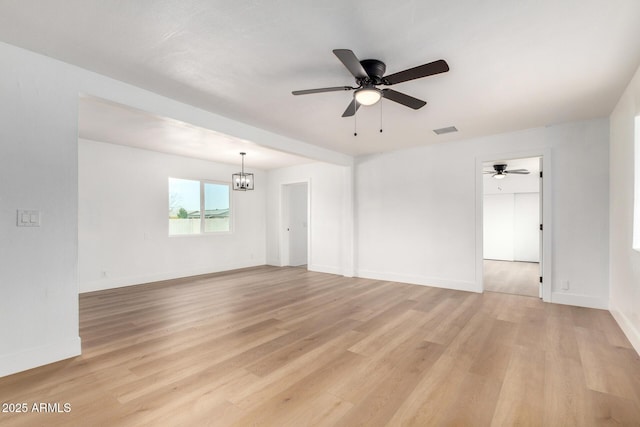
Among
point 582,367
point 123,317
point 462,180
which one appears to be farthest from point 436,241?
point 123,317

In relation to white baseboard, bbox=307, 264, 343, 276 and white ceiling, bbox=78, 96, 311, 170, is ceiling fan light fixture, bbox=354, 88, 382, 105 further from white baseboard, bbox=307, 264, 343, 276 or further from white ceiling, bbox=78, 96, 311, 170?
white baseboard, bbox=307, 264, 343, 276

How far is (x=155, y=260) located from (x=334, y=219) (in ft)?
12.3

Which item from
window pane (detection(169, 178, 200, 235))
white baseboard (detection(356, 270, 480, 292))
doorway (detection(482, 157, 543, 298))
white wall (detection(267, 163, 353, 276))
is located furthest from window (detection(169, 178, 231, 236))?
doorway (detection(482, 157, 543, 298))

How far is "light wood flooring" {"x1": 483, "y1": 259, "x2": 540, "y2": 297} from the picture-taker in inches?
200

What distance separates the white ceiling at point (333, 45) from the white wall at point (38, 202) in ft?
0.77

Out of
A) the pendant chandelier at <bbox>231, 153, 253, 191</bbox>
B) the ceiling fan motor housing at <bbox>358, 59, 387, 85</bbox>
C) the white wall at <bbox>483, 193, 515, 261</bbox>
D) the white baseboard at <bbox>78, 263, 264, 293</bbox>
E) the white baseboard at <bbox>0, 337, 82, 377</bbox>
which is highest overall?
the ceiling fan motor housing at <bbox>358, 59, 387, 85</bbox>

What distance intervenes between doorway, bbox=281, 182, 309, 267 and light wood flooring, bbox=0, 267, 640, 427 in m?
3.66

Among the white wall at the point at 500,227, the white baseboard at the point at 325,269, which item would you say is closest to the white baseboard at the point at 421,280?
the white baseboard at the point at 325,269

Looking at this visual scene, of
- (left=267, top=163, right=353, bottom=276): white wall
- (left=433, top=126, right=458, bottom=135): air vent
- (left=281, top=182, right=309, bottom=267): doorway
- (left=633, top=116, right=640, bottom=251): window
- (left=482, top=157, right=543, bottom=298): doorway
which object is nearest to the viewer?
(left=633, top=116, right=640, bottom=251): window

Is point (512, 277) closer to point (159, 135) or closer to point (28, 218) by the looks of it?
point (159, 135)

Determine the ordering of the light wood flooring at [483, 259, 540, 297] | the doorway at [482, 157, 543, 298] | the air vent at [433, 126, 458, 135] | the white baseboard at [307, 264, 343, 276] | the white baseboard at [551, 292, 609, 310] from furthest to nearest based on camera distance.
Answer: the doorway at [482, 157, 543, 298] < the white baseboard at [307, 264, 343, 276] < the light wood flooring at [483, 259, 540, 297] < the air vent at [433, 126, 458, 135] < the white baseboard at [551, 292, 609, 310]

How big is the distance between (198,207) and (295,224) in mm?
2547

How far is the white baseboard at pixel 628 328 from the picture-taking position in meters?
2.71

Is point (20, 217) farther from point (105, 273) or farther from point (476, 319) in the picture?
point (476, 319)
